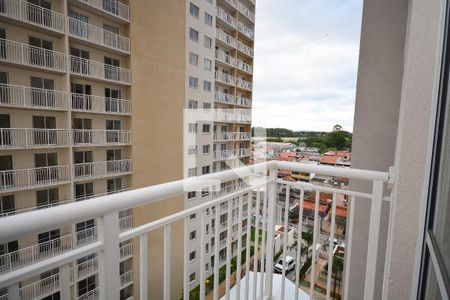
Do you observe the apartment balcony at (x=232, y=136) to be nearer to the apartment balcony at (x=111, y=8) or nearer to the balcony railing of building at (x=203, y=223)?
the balcony railing of building at (x=203, y=223)

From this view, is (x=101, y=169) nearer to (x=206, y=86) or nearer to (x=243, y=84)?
(x=206, y=86)

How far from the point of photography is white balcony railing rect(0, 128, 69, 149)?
4.05ft

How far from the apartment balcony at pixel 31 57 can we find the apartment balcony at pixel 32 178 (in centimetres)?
62

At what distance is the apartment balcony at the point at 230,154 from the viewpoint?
246cm

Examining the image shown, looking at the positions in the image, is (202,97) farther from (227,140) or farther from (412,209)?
(412,209)

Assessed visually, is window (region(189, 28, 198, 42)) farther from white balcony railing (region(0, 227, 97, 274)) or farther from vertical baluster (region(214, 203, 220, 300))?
white balcony railing (region(0, 227, 97, 274))

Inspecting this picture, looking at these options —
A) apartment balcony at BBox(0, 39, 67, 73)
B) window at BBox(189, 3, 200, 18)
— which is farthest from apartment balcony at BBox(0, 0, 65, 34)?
window at BBox(189, 3, 200, 18)

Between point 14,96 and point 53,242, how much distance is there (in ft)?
2.77

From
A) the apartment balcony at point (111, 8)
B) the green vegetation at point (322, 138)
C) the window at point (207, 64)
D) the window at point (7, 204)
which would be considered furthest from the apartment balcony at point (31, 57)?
the green vegetation at point (322, 138)

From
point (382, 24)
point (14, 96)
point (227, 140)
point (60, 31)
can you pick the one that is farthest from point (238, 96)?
point (14, 96)

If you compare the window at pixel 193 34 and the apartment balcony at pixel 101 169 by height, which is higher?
the window at pixel 193 34

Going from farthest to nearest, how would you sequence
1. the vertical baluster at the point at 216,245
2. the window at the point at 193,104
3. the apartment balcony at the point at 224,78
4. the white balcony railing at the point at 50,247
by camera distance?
the apartment balcony at the point at 224,78 → the window at the point at 193,104 → the vertical baluster at the point at 216,245 → the white balcony railing at the point at 50,247

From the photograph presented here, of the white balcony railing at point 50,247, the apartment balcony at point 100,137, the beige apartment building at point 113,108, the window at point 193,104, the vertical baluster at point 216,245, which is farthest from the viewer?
the window at point 193,104

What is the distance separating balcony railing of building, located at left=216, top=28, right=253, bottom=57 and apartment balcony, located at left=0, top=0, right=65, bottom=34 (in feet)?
4.91
